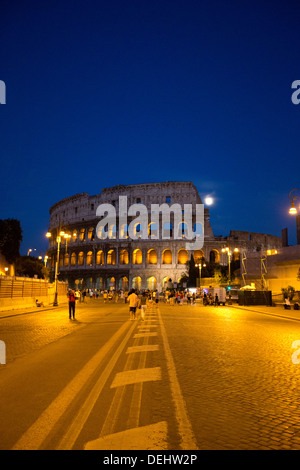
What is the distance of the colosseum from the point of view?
2963 inches

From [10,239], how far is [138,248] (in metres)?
24.8

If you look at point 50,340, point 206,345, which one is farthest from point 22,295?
point 206,345

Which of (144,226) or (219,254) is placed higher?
(144,226)

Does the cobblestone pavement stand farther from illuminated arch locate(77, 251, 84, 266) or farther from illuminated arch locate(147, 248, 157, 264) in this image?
illuminated arch locate(77, 251, 84, 266)

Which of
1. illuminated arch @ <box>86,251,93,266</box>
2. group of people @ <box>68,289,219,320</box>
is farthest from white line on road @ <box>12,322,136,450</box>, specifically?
illuminated arch @ <box>86,251,93,266</box>

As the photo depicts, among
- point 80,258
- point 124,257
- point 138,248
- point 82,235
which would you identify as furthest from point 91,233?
point 138,248

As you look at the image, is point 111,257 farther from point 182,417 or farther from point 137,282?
point 182,417

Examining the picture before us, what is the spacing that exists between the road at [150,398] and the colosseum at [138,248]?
64.6 metres

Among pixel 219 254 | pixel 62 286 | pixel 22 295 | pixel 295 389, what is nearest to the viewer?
pixel 295 389

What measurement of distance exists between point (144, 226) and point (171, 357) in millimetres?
70260

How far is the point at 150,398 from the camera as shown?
5.11m

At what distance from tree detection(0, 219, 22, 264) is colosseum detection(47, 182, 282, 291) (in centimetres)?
1118

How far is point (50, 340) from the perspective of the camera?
37.5ft
